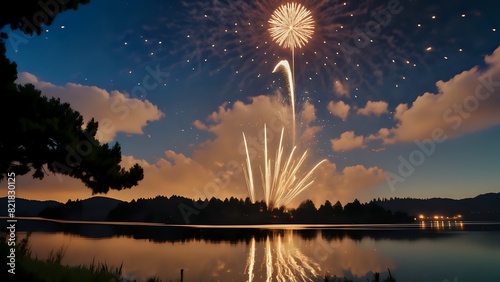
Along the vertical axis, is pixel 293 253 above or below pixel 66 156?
below

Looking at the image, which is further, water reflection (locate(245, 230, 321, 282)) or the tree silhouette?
water reflection (locate(245, 230, 321, 282))

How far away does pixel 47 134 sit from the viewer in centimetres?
1182

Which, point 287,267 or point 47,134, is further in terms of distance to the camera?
point 287,267

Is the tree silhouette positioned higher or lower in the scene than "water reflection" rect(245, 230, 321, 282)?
higher

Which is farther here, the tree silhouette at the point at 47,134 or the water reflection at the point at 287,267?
the water reflection at the point at 287,267

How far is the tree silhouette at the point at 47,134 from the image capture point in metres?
11.0

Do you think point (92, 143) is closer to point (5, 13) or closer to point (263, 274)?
point (5, 13)

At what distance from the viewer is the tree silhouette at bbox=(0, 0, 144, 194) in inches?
435

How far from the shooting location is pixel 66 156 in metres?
12.4

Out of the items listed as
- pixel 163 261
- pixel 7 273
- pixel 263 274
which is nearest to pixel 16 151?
pixel 7 273

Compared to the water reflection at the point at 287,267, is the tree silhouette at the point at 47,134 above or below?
above

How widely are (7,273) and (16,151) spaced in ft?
12.7

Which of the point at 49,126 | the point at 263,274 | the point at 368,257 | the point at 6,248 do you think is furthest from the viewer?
the point at 368,257

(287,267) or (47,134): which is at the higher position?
(47,134)
